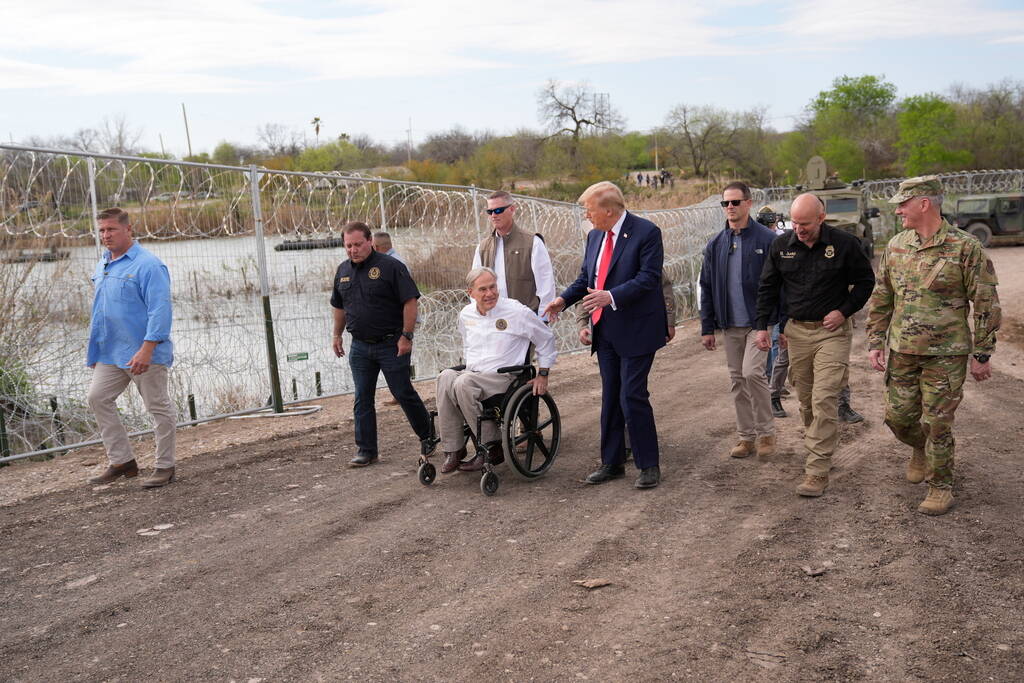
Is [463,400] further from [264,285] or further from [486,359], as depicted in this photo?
[264,285]

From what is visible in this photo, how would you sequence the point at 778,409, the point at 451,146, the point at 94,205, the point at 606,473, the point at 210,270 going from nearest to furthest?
the point at 606,473 → the point at 94,205 → the point at 778,409 → the point at 210,270 → the point at 451,146

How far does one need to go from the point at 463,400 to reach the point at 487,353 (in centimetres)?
41

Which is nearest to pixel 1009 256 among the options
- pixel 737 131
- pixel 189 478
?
pixel 189 478

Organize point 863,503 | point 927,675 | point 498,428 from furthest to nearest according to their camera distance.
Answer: point 498,428 → point 863,503 → point 927,675

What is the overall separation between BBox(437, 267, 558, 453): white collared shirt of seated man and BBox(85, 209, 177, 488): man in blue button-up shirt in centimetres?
196

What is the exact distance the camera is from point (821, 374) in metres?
6.00

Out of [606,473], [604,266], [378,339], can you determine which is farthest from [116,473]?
[604,266]

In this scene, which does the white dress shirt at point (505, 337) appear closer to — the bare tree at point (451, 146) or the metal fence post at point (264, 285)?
the metal fence post at point (264, 285)

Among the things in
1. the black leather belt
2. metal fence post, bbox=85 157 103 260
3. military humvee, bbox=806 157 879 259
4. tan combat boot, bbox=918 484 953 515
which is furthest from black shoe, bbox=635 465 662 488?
military humvee, bbox=806 157 879 259

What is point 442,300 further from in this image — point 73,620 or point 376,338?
point 73,620

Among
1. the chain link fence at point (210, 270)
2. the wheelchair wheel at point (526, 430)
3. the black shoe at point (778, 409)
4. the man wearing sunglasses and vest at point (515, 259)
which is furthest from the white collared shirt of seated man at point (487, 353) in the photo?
the chain link fence at point (210, 270)

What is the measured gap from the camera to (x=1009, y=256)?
26.8 meters

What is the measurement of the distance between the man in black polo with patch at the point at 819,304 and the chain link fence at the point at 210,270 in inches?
197

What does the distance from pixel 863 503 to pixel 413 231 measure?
665cm
